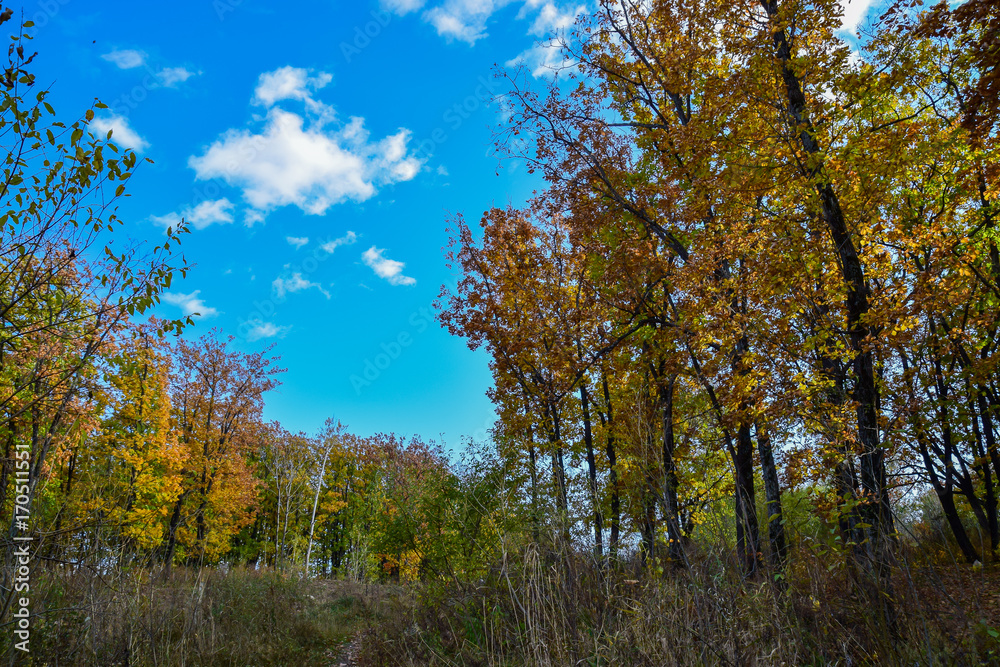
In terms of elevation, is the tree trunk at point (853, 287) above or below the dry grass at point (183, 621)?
above

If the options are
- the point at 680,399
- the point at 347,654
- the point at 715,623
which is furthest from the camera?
the point at 680,399

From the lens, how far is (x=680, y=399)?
13.5 meters

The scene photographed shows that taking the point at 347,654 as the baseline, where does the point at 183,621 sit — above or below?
above

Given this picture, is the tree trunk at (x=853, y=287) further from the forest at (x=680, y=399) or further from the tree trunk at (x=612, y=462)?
the tree trunk at (x=612, y=462)

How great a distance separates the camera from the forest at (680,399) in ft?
13.8

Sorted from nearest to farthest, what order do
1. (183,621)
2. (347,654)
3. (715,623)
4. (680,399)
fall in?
(715,623), (183,621), (347,654), (680,399)

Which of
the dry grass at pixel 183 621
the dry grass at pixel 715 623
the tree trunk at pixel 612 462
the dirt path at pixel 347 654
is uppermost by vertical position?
the tree trunk at pixel 612 462

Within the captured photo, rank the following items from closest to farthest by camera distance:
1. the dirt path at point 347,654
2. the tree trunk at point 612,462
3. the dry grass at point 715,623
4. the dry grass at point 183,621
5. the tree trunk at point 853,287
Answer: the dry grass at point 715,623 < the tree trunk at point 853,287 < the dry grass at point 183,621 < the dirt path at point 347,654 < the tree trunk at point 612,462

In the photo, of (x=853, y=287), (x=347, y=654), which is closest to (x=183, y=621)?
(x=347, y=654)

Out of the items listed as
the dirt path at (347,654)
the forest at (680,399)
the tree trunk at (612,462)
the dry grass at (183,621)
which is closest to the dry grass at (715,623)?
the forest at (680,399)

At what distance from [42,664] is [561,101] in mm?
11944

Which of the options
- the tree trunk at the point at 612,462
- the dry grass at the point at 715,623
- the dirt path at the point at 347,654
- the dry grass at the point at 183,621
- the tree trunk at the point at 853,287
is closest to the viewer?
the dry grass at the point at 715,623

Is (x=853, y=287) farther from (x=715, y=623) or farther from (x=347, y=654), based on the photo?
(x=347, y=654)

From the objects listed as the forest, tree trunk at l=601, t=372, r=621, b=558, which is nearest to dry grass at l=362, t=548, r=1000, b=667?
the forest
